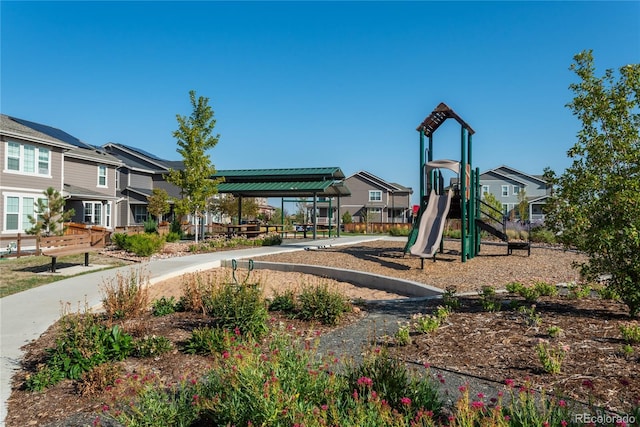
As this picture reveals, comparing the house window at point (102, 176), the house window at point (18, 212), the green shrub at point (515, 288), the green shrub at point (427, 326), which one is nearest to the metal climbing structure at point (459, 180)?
the green shrub at point (515, 288)

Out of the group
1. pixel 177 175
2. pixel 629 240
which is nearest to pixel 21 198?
pixel 177 175

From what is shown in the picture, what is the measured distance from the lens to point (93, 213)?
27.2 metres

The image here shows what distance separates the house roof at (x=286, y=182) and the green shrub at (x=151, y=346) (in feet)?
58.6

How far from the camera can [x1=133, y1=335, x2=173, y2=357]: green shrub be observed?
5.12 metres

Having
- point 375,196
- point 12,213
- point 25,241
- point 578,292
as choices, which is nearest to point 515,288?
point 578,292

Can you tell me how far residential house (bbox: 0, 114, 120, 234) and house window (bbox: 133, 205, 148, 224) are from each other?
29.6 ft

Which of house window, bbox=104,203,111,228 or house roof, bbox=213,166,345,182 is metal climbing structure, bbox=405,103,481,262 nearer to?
house roof, bbox=213,166,345,182

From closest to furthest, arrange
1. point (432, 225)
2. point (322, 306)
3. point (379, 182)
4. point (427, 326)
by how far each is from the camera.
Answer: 1. point (427, 326)
2. point (322, 306)
3. point (432, 225)
4. point (379, 182)

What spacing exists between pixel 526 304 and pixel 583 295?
47.3 inches

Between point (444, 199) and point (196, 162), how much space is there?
45.0ft

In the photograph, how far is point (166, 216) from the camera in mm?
39781

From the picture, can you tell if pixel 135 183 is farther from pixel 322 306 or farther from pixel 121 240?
pixel 322 306

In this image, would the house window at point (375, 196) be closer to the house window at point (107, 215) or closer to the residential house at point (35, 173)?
the house window at point (107, 215)

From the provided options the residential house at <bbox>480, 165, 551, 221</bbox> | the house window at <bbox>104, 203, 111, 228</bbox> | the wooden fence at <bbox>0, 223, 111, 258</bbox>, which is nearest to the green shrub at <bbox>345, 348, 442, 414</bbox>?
the wooden fence at <bbox>0, 223, 111, 258</bbox>
